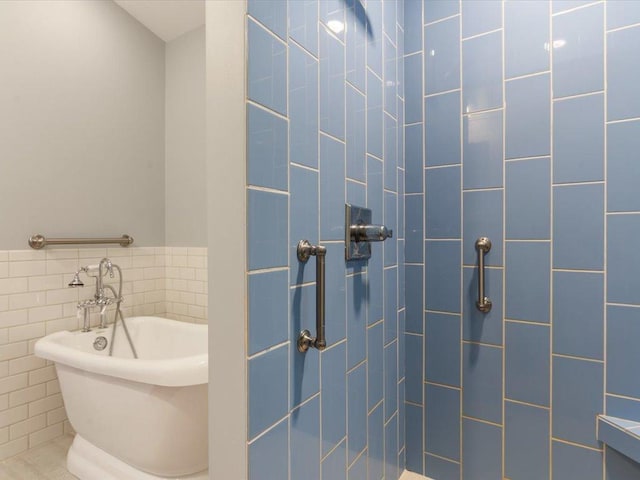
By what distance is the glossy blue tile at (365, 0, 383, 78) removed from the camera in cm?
125

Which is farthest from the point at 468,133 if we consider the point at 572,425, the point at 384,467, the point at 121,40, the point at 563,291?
the point at 121,40

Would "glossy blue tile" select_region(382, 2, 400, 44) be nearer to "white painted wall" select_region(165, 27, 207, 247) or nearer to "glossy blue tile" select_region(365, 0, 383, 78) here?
"glossy blue tile" select_region(365, 0, 383, 78)

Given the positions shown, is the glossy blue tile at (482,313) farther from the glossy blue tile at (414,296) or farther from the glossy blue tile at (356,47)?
the glossy blue tile at (356,47)

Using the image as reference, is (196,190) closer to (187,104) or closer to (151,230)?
(151,230)

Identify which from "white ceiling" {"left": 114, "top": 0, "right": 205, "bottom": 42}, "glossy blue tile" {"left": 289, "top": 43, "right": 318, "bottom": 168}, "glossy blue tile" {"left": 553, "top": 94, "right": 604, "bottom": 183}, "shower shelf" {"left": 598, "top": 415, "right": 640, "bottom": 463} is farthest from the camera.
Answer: "white ceiling" {"left": 114, "top": 0, "right": 205, "bottom": 42}

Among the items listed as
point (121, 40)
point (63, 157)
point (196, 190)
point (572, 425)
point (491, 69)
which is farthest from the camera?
point (196, 190)

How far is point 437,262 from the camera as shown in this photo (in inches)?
59.1

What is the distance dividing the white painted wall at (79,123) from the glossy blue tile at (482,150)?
207cm

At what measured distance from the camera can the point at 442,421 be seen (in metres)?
1.49

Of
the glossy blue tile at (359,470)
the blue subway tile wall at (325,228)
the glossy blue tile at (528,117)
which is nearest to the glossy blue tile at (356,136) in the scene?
the blue subway tile wall at (325,228)

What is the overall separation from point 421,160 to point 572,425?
3.89 feet

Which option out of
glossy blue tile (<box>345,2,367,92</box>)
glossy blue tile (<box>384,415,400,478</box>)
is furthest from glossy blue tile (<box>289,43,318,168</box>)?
glossy blue tile (<box>384,415,400,478</box>)

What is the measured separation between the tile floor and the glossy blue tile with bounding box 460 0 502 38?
2.68 metres

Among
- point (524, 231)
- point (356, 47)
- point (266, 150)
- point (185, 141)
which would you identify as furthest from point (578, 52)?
point (185, 141)
